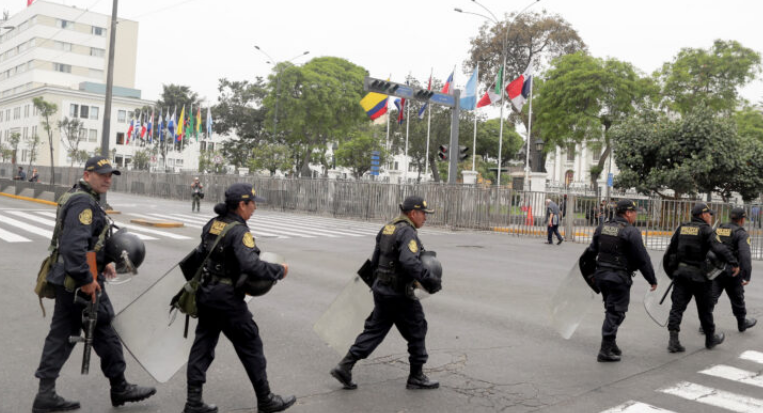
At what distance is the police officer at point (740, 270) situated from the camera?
7.29 metres

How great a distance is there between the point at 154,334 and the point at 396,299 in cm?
181

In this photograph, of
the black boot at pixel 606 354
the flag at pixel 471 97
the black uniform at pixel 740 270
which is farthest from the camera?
the flag at pixel 471 97

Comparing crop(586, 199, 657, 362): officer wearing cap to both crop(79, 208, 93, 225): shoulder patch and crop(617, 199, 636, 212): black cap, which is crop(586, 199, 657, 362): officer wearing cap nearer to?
crop(617, 199, 636, 212): black cap

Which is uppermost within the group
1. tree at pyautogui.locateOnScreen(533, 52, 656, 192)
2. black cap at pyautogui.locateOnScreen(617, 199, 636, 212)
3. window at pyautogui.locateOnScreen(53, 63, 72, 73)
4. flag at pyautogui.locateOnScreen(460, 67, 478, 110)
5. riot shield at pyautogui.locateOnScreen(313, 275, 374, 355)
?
window at pyautogui.locateOnScreen(53, 63, 72, 73)

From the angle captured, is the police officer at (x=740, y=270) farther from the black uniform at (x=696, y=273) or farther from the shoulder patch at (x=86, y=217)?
the shoulder patch at (x=86, y=217)

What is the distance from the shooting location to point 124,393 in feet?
14.4

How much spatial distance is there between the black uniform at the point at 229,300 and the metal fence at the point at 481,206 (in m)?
16.1

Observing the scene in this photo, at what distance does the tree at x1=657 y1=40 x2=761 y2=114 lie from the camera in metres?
38.1

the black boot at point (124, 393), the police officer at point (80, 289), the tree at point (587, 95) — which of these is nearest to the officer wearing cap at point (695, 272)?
the black boot at point (124, 393)

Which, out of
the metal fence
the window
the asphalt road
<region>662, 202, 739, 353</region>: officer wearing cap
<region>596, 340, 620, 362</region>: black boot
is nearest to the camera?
the asphalt road

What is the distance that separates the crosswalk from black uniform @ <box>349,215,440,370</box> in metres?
1.51

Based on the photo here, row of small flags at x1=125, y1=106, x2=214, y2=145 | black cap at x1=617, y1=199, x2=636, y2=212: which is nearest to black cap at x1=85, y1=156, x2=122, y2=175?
black cap at x1=617, y1=199, x2=636, y2=212

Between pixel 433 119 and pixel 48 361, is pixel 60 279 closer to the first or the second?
pixel 48 361

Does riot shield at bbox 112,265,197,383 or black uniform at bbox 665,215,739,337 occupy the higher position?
black uniform at bbox 665,215,739,337
